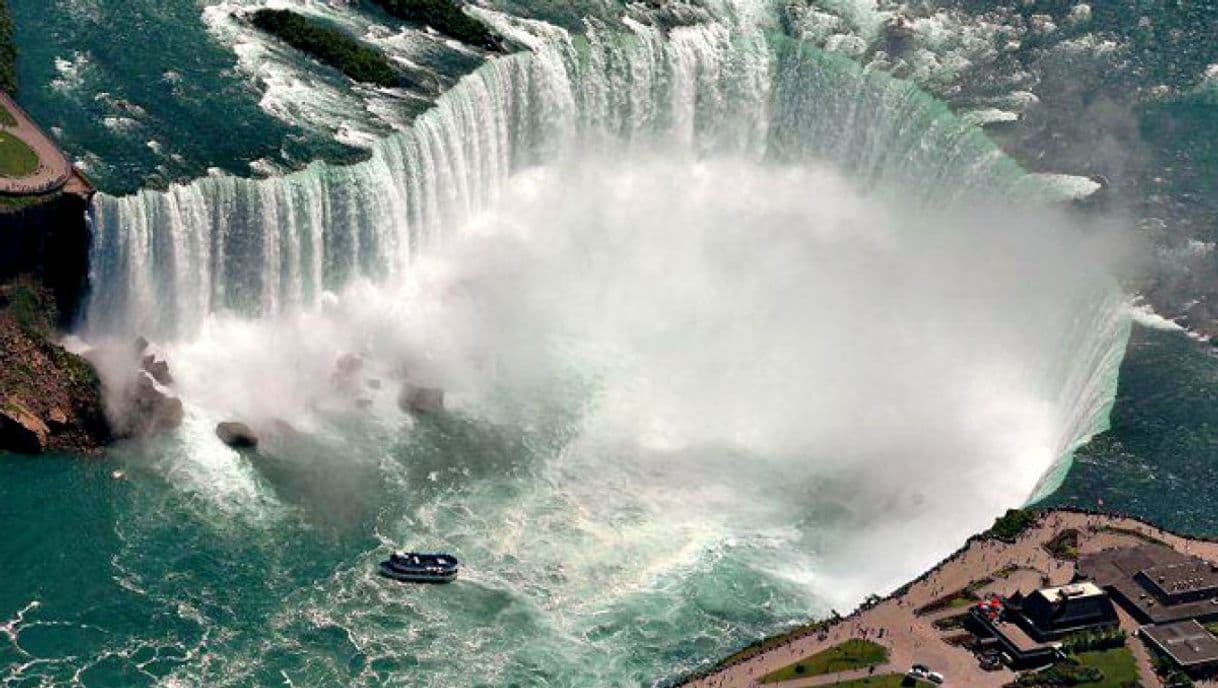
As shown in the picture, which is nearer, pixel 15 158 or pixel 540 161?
pixel 15 158

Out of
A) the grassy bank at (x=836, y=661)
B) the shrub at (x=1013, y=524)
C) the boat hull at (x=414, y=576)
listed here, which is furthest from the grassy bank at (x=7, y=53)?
the shrub at (x=1013, y=524)

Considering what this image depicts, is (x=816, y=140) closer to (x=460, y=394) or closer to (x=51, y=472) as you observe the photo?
(x=460, y=394)

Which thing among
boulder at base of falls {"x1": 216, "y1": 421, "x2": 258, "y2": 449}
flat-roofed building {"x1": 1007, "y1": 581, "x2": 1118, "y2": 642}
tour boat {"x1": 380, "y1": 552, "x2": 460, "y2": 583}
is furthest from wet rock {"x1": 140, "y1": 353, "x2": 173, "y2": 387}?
flat-roofed building {"x1": 1007, "y1": 581, "x2": 1118, "y2": 642}

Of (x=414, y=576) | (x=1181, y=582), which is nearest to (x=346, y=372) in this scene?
(x=414, y=576)

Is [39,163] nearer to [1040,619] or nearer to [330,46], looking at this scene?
[330,46]

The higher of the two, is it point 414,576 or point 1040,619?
point 1040,619

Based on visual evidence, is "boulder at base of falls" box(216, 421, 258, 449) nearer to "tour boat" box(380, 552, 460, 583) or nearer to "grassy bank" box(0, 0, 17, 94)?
"tour boat" box(380, 552, 460, 583)
